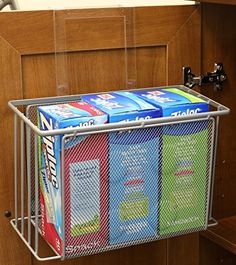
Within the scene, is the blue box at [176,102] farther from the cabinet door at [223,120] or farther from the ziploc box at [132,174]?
the cabinet door at [223,120]

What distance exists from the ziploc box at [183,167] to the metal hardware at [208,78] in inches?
6.5

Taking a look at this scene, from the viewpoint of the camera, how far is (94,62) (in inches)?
50.2

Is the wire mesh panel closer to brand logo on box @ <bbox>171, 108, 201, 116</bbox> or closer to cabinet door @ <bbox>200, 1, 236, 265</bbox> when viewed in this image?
brand logo on box @ <bbox>171, 108, 201, 116</bbox>

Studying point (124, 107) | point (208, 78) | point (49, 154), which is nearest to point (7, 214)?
point (49, 154)

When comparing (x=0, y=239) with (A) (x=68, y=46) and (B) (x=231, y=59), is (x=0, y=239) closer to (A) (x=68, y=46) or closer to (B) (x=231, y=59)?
(A) (x=68, y=46)

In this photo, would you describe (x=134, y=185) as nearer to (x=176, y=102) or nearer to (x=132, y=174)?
(x=132, y=174)

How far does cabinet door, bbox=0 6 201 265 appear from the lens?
3.93ft

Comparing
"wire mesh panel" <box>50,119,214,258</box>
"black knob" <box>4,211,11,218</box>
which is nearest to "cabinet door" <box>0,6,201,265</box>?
"black knob" <box>4,211,11,218</box>

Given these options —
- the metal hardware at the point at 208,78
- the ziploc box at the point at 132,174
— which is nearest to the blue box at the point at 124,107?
the ziploc box at the point at 132,174

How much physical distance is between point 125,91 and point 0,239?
412 millimetres

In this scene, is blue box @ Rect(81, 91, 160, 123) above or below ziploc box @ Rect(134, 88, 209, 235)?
above

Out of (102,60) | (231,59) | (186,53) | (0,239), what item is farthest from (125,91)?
(0,239)

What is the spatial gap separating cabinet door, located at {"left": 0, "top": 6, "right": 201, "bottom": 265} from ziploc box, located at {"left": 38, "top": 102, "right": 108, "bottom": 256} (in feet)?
0.41

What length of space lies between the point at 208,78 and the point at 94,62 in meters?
0.29
